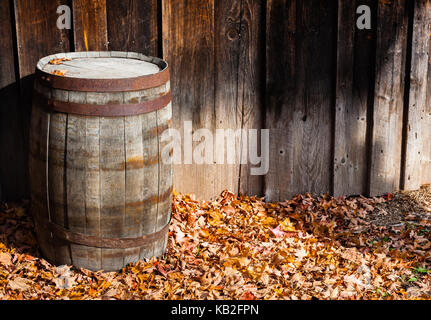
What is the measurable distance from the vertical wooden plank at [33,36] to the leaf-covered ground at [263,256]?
45.4 inches

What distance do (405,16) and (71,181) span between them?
11.0ft

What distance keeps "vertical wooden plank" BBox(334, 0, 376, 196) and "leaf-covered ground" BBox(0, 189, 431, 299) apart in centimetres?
22

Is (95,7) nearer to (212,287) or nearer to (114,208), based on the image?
(114,208)

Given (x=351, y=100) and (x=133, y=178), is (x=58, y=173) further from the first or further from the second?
(x=351, y=100)

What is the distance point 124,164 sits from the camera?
4.40 m

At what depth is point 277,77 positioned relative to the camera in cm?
556

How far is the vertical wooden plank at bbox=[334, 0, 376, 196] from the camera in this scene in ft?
18.2

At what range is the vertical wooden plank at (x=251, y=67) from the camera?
5418 millimetres

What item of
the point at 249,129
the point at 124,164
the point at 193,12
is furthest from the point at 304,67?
the point at 124,164

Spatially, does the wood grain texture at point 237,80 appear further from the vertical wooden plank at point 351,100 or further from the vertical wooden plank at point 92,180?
the vertical wooden plank at point 92,180

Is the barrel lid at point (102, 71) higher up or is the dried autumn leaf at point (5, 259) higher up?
the barrel lid at point (102, 71)

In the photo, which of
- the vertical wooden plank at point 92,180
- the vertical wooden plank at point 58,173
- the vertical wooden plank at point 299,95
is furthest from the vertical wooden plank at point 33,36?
the vertical wooden plank at point 299,95

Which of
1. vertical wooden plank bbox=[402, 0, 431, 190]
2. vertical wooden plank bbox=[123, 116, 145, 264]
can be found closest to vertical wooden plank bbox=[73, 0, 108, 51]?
vertical wooden plank bbox=[123, 116, 145, 264]

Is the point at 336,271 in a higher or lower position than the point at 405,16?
lower
